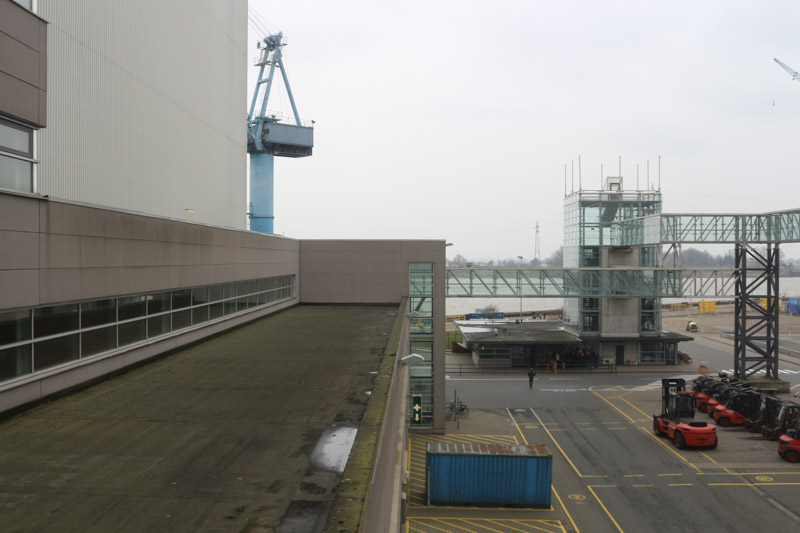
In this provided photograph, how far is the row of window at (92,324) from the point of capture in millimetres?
7727

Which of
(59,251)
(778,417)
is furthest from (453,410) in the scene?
(59,251)

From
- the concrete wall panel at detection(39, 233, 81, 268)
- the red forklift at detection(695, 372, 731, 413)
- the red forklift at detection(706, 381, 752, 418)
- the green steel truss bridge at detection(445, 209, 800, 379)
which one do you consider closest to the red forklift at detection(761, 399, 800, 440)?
→ the red forklift at detection(706, 381, 752, 418)

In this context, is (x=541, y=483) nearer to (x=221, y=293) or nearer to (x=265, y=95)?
(x=221, y=293)

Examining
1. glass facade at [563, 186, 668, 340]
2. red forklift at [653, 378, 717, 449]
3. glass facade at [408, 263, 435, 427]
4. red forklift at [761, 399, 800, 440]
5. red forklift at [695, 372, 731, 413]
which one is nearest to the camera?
red forklift at [653, 378, 717, 449]

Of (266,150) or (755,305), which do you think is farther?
(266,150)

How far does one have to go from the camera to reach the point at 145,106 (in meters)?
17.5

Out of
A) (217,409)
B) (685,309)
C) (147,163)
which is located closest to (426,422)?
(147,163)

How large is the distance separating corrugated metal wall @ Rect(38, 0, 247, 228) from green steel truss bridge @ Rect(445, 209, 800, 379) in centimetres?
1639

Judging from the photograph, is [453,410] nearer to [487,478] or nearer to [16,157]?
[487,478]

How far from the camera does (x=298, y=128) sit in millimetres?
44281

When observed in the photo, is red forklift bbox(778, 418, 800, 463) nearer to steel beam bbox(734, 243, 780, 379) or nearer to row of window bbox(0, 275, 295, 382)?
steel beam bbox(734, 243, 780, 379)

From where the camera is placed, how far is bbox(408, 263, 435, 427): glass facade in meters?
25.0

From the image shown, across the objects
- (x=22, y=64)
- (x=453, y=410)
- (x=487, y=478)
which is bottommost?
(x=453, y=410)

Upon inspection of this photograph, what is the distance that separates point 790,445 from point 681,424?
11.9ft
